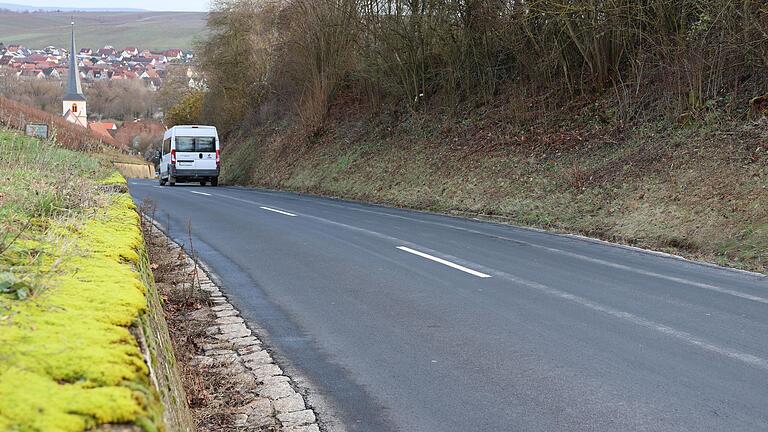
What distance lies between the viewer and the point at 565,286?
9.38 metres

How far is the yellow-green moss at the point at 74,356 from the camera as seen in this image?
242 cm

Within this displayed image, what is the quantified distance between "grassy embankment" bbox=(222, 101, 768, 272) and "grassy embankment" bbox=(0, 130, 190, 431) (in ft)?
31.6

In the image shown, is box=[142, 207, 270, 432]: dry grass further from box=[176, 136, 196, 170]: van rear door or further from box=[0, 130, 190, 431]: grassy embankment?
box=[176, 136, 196, 170]: van rear door

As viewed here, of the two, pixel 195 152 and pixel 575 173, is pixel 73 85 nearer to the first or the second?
pixel 195 152

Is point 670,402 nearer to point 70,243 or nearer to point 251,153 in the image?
point 70,243

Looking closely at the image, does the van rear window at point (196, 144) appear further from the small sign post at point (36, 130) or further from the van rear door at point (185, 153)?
the small sign post at point (36, 130)

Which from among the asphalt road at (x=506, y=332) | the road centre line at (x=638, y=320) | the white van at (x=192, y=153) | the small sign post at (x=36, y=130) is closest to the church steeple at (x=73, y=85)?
the white van at (x=192, y=153)

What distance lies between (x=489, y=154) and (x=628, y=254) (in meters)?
12.1

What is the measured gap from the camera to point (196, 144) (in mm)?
38500

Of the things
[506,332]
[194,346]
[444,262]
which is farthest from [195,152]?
[506,332]

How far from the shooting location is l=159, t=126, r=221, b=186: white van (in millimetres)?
38375

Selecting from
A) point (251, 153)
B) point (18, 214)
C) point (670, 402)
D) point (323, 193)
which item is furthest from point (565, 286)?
point (251, 153)

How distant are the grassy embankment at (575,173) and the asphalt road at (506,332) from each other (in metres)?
2.11

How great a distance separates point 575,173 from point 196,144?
23568mm
